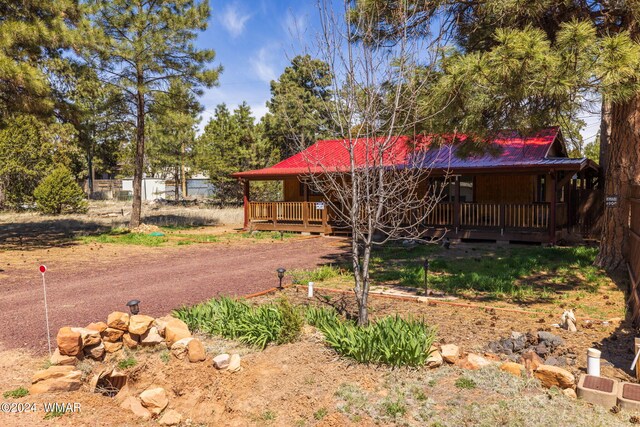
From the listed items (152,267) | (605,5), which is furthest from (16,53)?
(605,5)

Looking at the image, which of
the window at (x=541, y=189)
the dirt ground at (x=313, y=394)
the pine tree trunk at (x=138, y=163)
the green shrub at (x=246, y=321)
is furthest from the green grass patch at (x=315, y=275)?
the pine tree trunk at (x=138, y=163)

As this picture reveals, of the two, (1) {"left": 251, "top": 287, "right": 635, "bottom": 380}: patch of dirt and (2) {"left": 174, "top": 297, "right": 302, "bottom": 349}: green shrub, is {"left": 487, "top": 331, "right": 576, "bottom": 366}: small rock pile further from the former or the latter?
(2) {"left": 174, "top": 297, "right": 302, "bottom": 349}: green shrub

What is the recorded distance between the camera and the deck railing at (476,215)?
15.3m

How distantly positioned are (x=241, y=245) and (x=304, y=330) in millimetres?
10676

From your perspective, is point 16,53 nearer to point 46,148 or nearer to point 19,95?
point 19,95

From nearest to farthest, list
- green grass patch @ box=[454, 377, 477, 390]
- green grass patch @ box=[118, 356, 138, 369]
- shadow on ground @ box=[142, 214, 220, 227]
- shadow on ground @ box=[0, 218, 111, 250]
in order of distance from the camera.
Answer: green grass patch @ box=[454, 377, 477, 390] → green grass patch @ box=[118, 356, 138, 369] → shadow on ground @ box=[0, 218, 111, 250] → shadow on ground @ box=[142, 214, 220, 227]

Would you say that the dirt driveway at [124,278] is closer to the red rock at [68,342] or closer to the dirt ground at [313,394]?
the red rock at [68,342]

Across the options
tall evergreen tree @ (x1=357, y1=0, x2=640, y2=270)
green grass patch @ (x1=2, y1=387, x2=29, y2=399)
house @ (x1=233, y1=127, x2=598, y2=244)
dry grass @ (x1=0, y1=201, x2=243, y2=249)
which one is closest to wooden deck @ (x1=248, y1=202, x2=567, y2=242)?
house @ (x1=233, y1=127, x2=598, y2=244)

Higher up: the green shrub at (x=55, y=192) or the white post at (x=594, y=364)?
the green shrub at (x=55, y=192)

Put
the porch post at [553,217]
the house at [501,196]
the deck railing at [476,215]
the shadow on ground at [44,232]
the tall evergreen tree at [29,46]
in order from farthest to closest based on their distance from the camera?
the shadow on ground at [44,232], the deck railing at [476,215], the house at [501,196], the porch post at [553,217], the tall evergreen tree at [29,46]

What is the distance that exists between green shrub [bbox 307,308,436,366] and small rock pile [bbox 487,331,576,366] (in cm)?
78

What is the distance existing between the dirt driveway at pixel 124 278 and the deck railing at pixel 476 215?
391 centimetres

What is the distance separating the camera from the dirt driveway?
6762 mm

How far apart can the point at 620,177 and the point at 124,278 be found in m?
11.2
